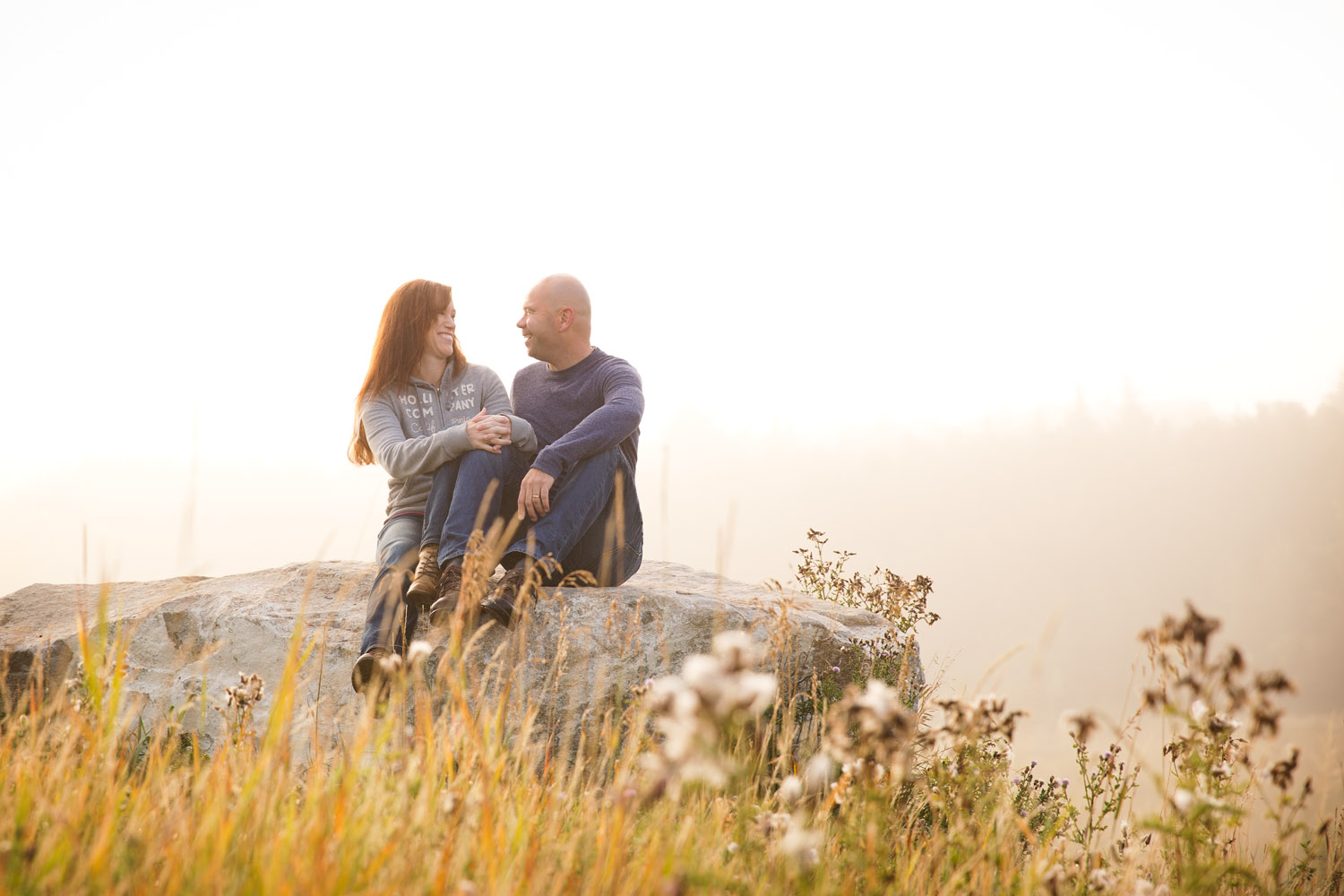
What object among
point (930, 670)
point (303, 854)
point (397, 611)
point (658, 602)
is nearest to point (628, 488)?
point (658, 602)

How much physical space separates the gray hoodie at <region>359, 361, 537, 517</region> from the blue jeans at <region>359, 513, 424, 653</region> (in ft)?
0.57

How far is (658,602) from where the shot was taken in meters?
4.54

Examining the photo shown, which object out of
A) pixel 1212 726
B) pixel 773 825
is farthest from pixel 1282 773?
pixel 773 825

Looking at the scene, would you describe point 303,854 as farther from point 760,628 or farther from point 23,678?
point 23,678

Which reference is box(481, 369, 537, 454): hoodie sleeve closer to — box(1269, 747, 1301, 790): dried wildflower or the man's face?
the man's face

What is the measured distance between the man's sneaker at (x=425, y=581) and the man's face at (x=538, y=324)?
55.7 inches

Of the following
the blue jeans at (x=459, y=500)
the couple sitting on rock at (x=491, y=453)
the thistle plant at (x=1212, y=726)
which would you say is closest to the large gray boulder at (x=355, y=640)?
the couple sitting on rock at (x=491, y=453)

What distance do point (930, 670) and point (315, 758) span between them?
4076 mm

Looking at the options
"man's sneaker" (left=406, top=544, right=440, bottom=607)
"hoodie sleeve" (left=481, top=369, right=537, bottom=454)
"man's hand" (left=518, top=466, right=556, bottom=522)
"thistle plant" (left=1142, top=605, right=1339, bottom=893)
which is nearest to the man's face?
"hoodie sleeve" (left=481, top=369, right=537, bottom=454)

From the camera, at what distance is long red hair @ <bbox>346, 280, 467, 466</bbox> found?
4.76m

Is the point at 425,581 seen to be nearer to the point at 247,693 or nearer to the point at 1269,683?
the point at 247,693

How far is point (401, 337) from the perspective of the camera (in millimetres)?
4789

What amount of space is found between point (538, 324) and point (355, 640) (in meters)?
1.95

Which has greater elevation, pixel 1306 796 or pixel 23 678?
pixel 1306 796
